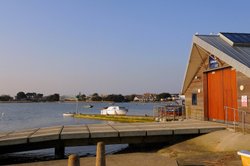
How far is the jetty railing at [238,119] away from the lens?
17.2 metres

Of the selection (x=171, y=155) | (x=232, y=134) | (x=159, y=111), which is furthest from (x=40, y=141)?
(x=159, y=111)

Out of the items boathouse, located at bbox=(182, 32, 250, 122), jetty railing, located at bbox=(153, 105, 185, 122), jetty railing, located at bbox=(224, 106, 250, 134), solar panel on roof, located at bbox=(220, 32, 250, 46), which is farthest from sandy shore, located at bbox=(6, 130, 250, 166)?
jetty railing, located at bbox=(153, 105, 185, 122)

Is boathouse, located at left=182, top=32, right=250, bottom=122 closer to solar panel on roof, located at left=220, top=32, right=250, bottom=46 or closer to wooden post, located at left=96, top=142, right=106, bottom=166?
solar panel on roof, located at left=220, top=32, right=250, bottom=46

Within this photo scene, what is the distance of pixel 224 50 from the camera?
1961 centimetres

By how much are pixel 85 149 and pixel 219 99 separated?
354 inches

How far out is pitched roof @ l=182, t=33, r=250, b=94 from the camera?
18266mm

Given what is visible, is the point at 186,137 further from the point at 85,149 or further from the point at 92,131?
the point at 85,149

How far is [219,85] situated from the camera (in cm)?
2173

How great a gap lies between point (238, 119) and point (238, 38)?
5.44 m

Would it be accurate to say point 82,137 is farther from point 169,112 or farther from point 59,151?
point 169,112

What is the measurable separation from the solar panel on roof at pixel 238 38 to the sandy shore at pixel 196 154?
6.16m

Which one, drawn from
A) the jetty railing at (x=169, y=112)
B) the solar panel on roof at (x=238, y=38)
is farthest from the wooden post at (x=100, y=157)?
the jetty railing at (x=169, y=112)

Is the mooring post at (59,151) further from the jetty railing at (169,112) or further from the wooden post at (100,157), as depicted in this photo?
the jetty railing at (169,112)

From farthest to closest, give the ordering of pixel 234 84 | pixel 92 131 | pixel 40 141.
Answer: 1. pixel 234 84
2. pixel 92 131
3. pixel 40 141
